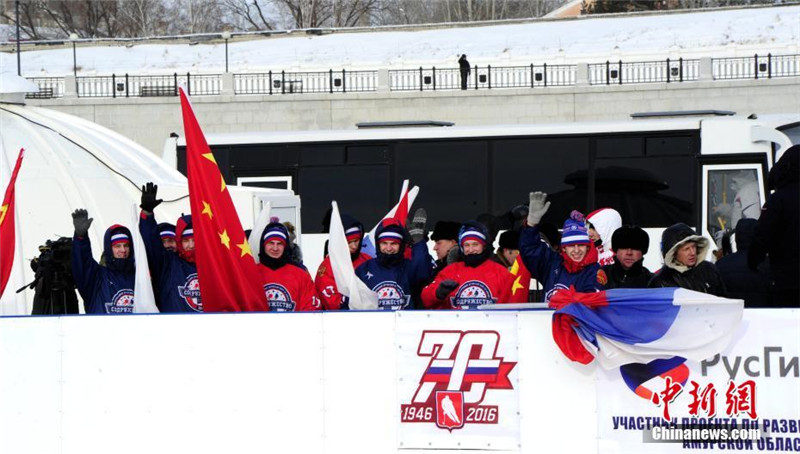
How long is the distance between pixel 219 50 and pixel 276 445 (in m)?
42.8

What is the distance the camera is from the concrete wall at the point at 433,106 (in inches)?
1312

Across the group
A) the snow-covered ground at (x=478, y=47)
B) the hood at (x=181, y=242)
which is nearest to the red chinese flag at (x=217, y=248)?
the hood at (x=181, y=242)

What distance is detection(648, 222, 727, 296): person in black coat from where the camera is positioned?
7199 mm

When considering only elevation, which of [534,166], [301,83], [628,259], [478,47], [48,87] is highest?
[478,47]

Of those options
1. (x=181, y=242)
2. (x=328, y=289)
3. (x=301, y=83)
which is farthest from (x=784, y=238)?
(x=301, y=83)

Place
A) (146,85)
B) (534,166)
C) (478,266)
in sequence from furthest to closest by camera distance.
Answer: (146,85) → (534,166) → (478,266)

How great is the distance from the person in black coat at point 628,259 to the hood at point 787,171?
3.13 ft

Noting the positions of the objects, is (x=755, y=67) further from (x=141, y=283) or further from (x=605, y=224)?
(x=141, y=283)

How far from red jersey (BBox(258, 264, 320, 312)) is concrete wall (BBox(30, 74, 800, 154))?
1031 inches

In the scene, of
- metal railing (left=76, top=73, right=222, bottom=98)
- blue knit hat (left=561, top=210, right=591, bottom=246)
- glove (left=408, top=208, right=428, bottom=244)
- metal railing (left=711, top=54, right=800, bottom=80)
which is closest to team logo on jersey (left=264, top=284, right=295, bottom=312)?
blue knit hat (left=561, top=210, right=591, bottom=246)

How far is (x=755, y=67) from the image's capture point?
33.4 meters

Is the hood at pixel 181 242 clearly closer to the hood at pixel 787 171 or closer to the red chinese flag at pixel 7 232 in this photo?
the red chinese flag at pixel 7 232

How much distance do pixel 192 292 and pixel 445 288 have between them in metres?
1.86

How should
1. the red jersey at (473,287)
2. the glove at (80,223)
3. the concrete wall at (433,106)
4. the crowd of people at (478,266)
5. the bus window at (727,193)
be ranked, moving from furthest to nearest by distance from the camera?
the concrete wall at (433,106)
the bus window at (727,193)
the glove at (80,223)
the red jersey at (473,287)
the crowd of people at (478,266)
